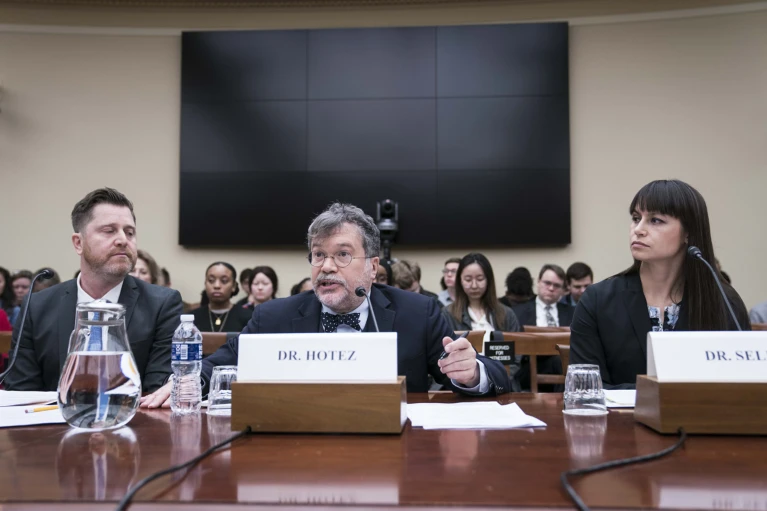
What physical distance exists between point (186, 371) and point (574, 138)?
5569mm

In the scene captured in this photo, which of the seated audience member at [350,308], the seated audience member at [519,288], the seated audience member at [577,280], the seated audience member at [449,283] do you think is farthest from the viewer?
the seated audience member at [577,280]

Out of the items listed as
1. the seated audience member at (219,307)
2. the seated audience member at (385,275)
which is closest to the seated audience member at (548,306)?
the seated audience member at (385,275)

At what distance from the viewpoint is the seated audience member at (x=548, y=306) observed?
511cm

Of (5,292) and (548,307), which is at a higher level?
(5,292)

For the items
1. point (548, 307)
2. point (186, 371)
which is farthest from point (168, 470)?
point (548, 307)

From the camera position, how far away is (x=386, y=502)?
741 mm

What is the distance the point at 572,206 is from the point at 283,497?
6.03 metres

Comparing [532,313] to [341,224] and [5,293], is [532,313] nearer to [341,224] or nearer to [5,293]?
[341,224]

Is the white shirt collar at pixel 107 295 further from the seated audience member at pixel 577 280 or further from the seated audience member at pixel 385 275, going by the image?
the seated audience member at pixel 577 280

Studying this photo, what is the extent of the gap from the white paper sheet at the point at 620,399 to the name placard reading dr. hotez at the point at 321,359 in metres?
0.58

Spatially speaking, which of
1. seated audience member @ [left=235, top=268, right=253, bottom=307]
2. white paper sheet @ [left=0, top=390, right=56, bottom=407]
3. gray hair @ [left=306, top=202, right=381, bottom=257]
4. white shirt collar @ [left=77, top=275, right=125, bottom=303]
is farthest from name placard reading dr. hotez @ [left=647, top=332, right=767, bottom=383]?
seated audience member @ [left=235, top=268, right=253, bottom=307]

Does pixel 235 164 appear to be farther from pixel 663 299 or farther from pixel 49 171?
pixel 663 299

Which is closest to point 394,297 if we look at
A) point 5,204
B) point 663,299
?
point 663,299

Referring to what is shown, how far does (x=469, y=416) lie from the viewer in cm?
132
